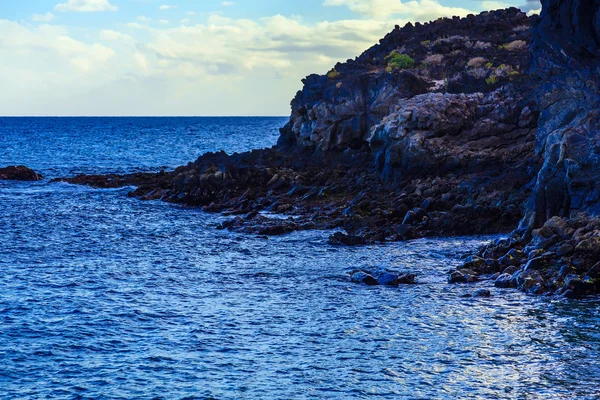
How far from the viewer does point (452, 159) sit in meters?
49.2

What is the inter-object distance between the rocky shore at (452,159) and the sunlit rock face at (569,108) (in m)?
0.06

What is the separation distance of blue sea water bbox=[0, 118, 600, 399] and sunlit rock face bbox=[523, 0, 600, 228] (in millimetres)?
5062

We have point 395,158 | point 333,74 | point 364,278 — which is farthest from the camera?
point 333,74

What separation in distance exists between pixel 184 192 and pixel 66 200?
403 inches

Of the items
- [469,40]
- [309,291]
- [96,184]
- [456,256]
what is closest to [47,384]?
[309,291]

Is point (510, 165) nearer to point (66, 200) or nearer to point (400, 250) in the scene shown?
point (400, 250)

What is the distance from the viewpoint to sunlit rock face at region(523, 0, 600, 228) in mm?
32156

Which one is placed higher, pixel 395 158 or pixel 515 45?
pixel 515 45

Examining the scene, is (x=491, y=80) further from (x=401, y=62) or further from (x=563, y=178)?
(x=563, y=178)

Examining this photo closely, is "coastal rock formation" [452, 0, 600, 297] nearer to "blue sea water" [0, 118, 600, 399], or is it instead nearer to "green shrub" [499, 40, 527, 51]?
"blue sea water" [0, 118, 600, 399]

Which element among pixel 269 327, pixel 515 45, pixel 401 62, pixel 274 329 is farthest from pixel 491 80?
pixel 274 329

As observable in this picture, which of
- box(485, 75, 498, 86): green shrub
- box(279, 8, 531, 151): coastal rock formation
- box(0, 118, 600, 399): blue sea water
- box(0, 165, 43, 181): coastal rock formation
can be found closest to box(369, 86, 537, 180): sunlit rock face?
box(485, 75, 498, 86): green shrub

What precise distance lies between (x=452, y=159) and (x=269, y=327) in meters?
28.5

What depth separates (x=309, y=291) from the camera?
1136 inches
